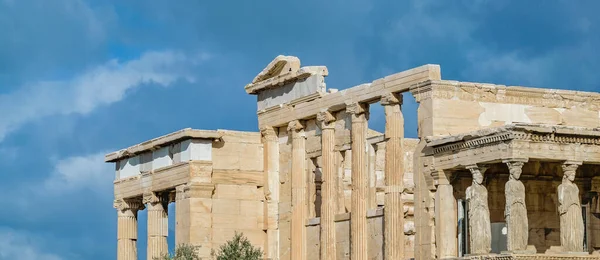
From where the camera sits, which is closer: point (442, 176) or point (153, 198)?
point (442, 176)

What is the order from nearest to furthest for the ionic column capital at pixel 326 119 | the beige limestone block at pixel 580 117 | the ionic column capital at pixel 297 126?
the beige limestone block at pixel 580 117, the ionic column capital at pixel 326 119, the ionic column capital at pixel 297 126

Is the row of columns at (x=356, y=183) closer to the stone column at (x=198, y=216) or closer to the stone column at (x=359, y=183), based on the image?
the stone column at (x=359, y=183)

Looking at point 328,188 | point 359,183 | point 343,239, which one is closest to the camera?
point 359,183

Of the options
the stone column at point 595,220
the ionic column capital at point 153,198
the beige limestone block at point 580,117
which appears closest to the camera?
the stone column at point 595,220

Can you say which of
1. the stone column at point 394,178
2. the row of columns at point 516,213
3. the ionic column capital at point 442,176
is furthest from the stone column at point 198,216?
the row of columns at point 516,213

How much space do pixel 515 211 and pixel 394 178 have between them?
3.80 metres

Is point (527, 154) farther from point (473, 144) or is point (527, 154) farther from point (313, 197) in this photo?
point (313, 197)

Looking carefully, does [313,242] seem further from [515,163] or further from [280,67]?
[515,163]

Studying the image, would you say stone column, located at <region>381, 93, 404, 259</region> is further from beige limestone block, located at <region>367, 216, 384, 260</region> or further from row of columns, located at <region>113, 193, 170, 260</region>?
row of columns, located at <region>113, 193, 170, 260</region>

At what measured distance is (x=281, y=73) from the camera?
37.6m

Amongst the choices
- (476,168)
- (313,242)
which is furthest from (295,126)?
(476,168)

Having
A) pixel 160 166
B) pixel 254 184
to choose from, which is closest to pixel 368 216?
pixel 254 184

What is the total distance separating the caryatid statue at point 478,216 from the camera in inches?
1198

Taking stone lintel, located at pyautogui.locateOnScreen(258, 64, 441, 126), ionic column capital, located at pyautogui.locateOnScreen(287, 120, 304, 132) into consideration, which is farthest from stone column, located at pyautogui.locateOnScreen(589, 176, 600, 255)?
ionic column capital, located at pyautogui.locateOnScreen(287, 120, 304, 132)
